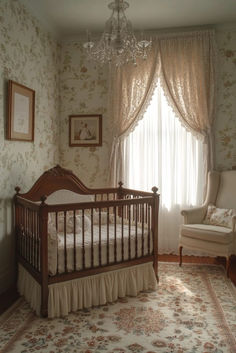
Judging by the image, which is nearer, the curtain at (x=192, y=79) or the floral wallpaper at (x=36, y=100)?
the floral wallpaper at (x=36, y=100)

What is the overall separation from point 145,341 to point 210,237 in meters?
1.56

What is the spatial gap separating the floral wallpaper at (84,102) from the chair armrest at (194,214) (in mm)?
1199

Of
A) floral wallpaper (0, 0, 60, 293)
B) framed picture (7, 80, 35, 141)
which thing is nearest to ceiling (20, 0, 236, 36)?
floral wallpaper (0, 0, 60, 293)

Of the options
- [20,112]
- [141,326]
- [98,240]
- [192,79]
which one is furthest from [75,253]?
[192,79]

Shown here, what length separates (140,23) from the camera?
156 inches

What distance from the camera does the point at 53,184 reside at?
11.3 ft

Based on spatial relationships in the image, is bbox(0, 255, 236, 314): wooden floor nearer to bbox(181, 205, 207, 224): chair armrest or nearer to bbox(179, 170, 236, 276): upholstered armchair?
bbox(179, 170, 236, 276): upholstered armchair

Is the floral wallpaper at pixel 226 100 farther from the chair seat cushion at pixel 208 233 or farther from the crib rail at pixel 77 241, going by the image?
the crib rail at pixel 77 241

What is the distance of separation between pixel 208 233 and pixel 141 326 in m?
1.43

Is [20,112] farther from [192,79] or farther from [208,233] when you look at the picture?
[208,233]

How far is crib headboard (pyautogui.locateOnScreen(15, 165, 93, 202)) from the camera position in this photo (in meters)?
3.27

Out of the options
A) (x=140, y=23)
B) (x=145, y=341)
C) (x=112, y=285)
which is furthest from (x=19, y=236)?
(x=140, y=23)

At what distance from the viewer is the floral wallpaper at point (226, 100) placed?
13.1 ft

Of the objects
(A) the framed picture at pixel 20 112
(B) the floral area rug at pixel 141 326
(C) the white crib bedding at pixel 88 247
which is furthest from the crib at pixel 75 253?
(A) the framed picture at pixel 20 112
